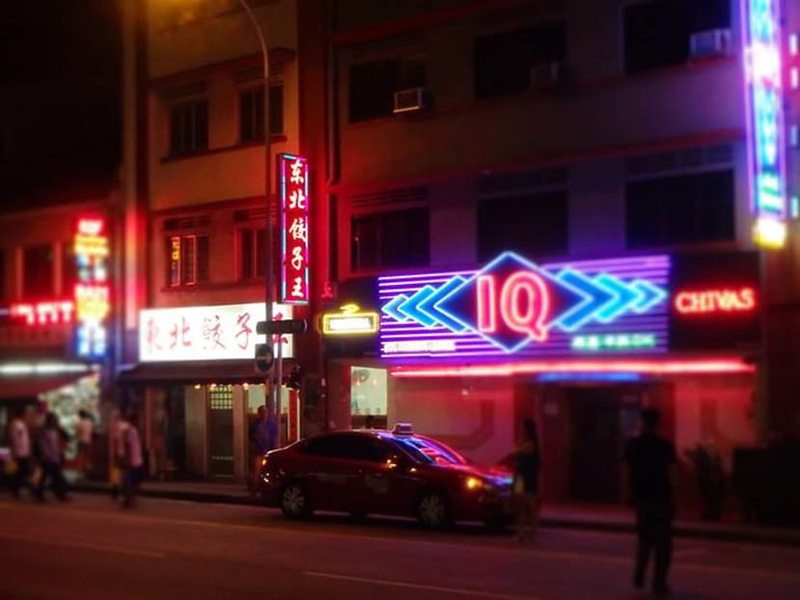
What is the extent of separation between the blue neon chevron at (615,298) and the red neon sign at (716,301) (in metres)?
0.90

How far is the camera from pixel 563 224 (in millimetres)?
23078

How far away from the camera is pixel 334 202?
86.9 ft

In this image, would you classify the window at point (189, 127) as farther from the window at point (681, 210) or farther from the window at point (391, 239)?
the window at point (681, 210)

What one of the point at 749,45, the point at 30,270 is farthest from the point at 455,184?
the point at 30,270

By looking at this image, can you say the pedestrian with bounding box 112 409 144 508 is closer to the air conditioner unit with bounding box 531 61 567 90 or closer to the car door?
the car door

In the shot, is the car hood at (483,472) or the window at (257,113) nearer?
the car hood at (483,472)

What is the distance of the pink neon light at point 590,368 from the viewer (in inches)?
819

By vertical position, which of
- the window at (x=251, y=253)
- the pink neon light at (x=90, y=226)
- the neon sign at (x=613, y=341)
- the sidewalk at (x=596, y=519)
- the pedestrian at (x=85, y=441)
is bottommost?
the sidewalk at (x=596, y=519)

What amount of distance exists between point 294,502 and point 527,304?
19.5 feet

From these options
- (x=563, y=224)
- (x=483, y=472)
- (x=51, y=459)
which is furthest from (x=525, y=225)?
(x=51, y=459)

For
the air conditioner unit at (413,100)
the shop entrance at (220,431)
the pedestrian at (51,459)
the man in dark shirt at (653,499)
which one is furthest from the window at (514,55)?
the man in dark shirt at (653,499)

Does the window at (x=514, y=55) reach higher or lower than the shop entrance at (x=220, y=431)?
higher

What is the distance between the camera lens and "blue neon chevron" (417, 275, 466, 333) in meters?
23.6

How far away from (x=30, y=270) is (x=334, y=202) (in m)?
11.2
